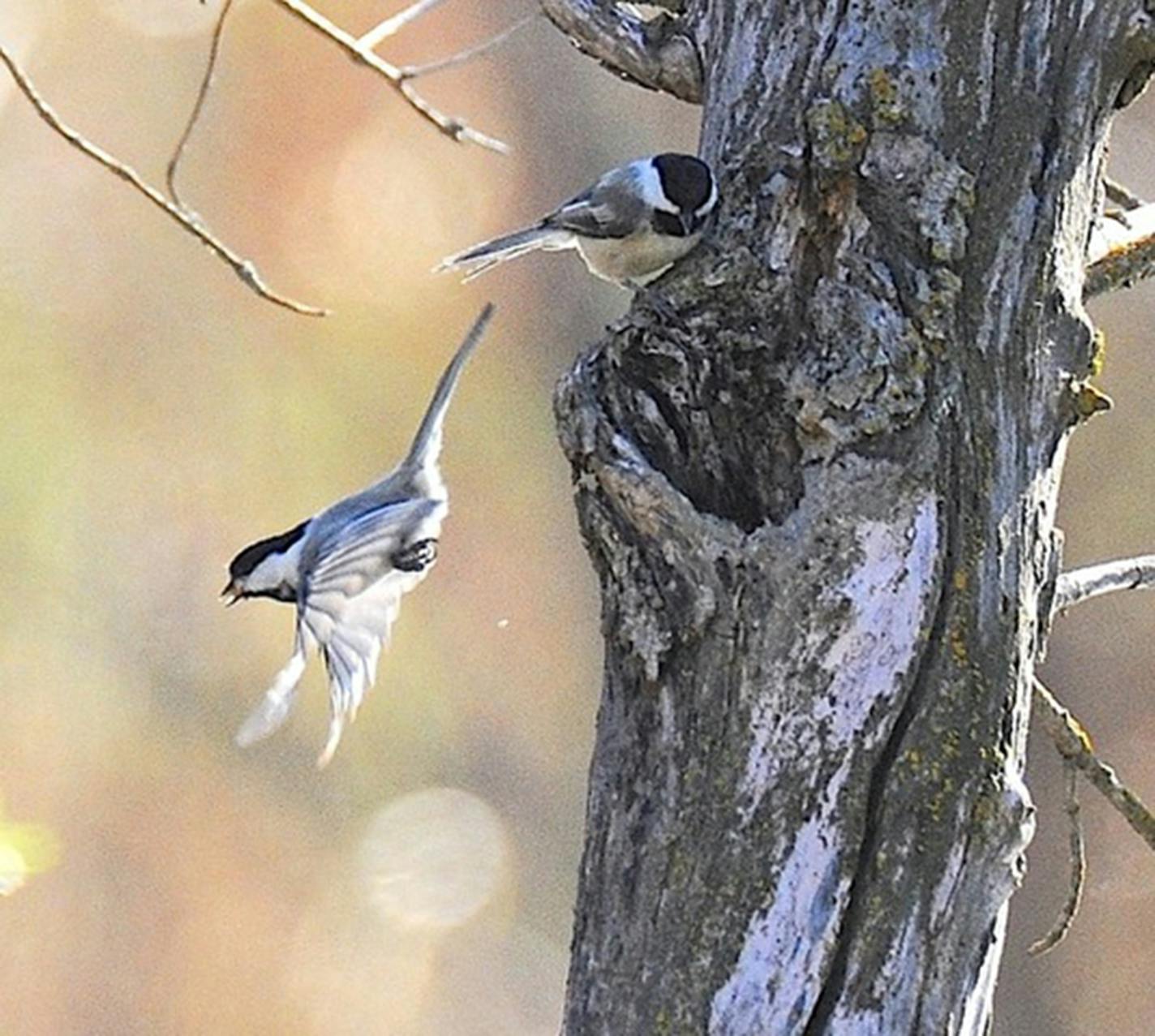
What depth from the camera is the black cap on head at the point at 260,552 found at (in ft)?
7.54

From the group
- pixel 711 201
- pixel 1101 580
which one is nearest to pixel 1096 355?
pixel 1101 580

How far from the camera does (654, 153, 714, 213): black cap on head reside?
59.9 inches

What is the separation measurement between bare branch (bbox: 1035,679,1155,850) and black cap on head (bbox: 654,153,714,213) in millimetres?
428

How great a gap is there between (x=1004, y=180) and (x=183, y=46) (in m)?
3.76

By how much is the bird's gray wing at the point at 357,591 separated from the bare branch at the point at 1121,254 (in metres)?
0.79

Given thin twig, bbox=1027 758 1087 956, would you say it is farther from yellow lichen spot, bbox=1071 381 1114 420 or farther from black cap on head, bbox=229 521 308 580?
black cap on head, bbox=229 521 308 580

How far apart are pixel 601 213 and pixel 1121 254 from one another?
490 mm

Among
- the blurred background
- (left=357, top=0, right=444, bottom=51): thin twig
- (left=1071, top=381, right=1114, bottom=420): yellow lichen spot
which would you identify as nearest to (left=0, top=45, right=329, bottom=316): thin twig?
(left=357, top=0, right=444, bottom=51): thin twig

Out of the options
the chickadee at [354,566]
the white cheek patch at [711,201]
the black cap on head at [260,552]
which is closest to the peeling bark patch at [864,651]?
the white cheek patch at [711,201]

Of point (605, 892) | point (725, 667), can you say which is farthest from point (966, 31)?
point (605, 892)

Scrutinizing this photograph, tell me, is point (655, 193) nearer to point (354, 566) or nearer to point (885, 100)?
point (885, 100)

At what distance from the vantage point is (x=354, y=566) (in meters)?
2.13

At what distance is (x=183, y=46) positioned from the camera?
16.3ft

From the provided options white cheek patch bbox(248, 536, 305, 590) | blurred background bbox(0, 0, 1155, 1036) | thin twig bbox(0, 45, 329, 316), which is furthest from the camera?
blurred background bbox(0, 0, 1155, 1036)
